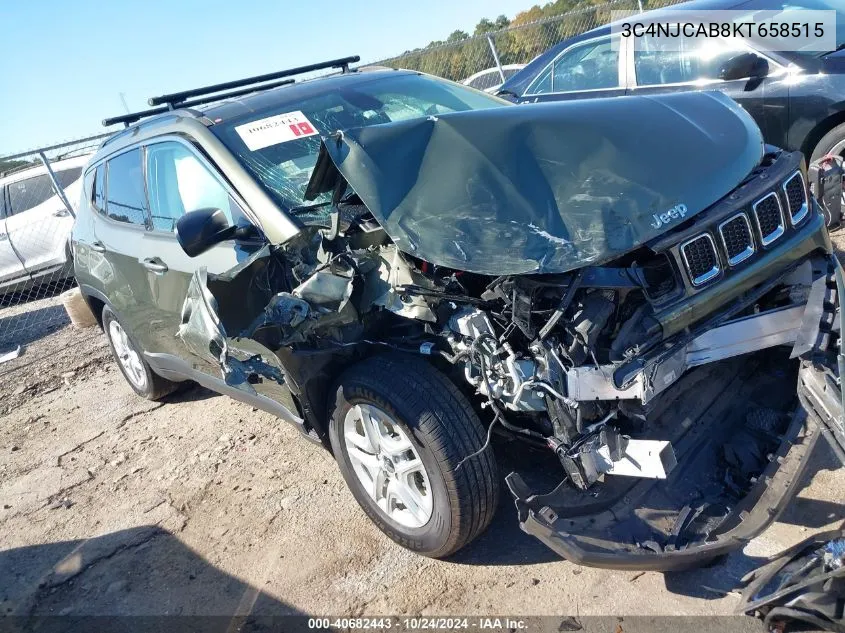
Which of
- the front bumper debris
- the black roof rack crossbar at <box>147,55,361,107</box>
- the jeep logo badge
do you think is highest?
the black roof rack crossbar at <box>147,55,361,107</box>

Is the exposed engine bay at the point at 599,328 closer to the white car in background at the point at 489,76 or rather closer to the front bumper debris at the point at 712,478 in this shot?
the front bumper debris at the point at 712,478

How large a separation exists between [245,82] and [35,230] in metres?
6.80

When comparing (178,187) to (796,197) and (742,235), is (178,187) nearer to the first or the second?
Result: (742,235)

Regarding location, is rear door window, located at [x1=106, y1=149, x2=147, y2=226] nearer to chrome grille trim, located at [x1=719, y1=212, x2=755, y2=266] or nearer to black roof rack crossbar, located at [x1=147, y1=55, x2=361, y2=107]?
black roof rack crossbar, located at [x1=147, y1=55, x2=361, y2=107]

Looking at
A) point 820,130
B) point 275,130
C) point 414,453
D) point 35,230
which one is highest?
point 275,130

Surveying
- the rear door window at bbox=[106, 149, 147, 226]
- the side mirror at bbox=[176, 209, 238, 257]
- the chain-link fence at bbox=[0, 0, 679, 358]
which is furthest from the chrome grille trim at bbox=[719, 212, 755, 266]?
the chain-link fence at bbox=[0, 0, 679, 358]

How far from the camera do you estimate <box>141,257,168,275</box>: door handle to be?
380cm

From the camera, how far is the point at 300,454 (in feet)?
13.4

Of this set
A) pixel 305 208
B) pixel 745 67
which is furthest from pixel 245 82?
pixel 745 67

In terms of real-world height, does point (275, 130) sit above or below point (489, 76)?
above

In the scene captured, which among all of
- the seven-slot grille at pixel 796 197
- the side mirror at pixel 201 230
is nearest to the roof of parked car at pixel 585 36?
the seven-slot grille at pixel 796 197

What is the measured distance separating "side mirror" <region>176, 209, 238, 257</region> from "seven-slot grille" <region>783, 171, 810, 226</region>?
2348mm

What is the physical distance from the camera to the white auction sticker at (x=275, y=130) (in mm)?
3479

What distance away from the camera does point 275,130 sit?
3570 millimetres
